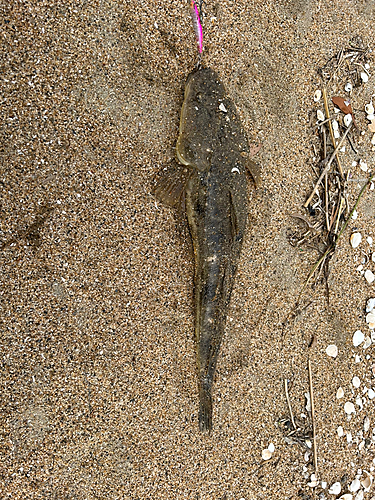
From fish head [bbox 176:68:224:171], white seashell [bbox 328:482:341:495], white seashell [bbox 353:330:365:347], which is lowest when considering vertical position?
white seashell [bbox 328:482:341:495]

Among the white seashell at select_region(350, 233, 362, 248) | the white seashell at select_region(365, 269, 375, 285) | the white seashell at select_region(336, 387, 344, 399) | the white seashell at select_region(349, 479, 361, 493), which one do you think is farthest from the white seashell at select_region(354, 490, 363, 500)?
the white seashell at select_region(350, 233, 362, 248)

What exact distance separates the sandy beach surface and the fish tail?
0.07 metres

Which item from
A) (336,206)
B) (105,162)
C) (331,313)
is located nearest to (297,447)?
(331,313)

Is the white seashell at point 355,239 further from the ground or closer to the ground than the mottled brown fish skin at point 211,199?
closer to the ground

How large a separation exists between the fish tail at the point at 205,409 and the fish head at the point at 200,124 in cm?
157

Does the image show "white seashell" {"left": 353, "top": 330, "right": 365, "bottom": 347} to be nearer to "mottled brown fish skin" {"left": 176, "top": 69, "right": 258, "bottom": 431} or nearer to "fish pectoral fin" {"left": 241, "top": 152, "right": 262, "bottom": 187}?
"mottled brown fish skin" {"left": 176, "top": 69, "right": 258, "bottom": 431}

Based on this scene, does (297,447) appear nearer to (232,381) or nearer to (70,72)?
(232,381)

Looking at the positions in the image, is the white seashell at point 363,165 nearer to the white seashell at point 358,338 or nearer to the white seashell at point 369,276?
the white seashell at point 369,276

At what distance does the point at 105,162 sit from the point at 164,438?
197cm

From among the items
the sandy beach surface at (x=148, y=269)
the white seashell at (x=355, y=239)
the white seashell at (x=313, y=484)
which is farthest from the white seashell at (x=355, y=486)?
the white seashell at (x=355, y=239)

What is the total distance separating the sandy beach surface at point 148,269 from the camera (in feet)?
8.45

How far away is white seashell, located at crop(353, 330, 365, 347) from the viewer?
3373 mm

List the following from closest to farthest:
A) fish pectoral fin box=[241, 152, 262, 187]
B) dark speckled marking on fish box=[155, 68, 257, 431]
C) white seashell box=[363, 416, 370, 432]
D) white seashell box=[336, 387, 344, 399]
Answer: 1. dark speckled marking on fish box=[155, 68, 257, 431]
2. fish pectoral fin box=[241, 152, 262, 187]
3. white seashell box=[336, 387, 344, 399]
4. white seashell box=[363, 416, 370, 432]

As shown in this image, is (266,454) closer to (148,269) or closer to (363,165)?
(148,269)
